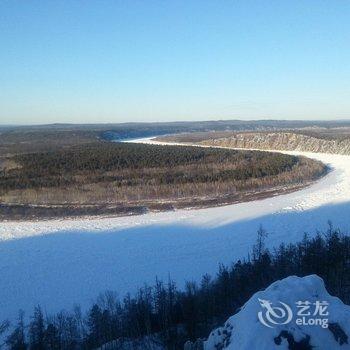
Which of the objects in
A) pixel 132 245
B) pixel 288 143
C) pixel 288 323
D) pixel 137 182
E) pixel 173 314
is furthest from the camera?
pixel 288 143

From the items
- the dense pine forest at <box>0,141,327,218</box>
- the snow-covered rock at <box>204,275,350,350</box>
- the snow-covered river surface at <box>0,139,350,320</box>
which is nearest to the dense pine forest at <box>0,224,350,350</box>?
the snow-covered river surface at <box>0,139,350,320</box>

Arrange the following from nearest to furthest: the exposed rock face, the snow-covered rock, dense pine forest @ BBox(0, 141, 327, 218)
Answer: the snow-covered rock, dense pine forest @ BBox(0, 141, 327, 218), the exposed rock face

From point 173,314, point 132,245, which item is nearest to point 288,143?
point 132,245

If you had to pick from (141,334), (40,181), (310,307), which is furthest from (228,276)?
(40,181)

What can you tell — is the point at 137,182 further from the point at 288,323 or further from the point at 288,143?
the point at 288,143

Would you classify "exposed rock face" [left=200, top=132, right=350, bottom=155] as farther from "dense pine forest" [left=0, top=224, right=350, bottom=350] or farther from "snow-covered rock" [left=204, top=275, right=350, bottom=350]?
"snow-covered rock" [left=204, top=275, right=350, bottom=350]

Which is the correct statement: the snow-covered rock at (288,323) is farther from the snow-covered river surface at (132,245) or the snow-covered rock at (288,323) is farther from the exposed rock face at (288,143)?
the exposed rock face at (288,143)
